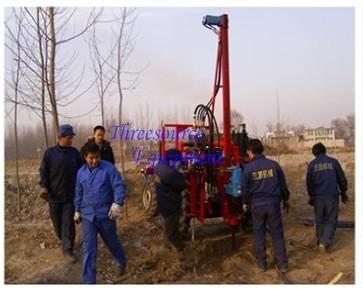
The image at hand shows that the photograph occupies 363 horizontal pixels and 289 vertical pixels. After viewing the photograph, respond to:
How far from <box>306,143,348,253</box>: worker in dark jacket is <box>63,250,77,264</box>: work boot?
339 centimetres

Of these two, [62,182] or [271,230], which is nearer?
[271,230]

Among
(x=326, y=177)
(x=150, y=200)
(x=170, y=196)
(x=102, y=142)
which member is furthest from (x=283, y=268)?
(x=102, y=142)

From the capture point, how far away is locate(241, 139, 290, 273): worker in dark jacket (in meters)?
5.62

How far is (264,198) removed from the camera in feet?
18.5

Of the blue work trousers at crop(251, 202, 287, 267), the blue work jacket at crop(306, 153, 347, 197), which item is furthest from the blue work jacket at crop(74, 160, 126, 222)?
the blue work jacket at crop(306, 153, 347, 197)

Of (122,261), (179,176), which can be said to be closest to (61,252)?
(122,261)

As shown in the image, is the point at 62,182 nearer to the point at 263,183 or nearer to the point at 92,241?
the point at 92,241

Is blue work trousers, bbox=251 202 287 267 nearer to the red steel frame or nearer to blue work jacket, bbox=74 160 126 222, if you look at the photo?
the red steel frame

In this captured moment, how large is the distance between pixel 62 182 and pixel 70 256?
97cm

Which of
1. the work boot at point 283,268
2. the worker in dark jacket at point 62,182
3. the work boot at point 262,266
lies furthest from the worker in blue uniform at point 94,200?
the work boot at point 283,268

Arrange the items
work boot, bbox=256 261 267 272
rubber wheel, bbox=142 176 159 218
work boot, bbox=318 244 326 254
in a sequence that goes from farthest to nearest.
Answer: rubber wheel, bbox=142 176 159 218, work boot, bbox=318 244 326 254, work boot, bbox=256 261 267 272

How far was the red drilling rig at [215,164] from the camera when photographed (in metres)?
6.57

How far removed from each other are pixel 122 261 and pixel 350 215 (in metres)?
4.81
